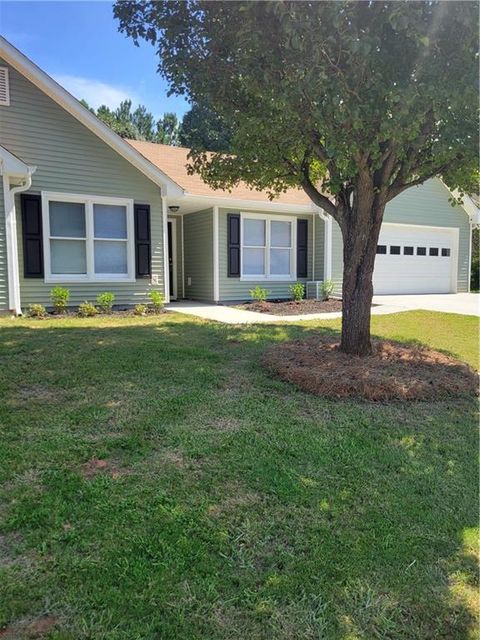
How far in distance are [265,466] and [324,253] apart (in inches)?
433

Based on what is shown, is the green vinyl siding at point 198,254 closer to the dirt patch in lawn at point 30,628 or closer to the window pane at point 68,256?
the window pane at point 68,256

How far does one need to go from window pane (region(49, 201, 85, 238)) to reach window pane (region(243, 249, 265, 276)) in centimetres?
443

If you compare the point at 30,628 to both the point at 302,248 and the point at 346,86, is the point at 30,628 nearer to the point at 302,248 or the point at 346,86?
the point at 346,86

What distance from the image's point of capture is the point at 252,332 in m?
7.79

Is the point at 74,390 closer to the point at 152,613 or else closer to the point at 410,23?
the point at 152,613

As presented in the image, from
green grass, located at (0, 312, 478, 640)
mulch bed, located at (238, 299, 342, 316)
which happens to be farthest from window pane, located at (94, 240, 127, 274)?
green grass, located at (0, 312, 478, 640)

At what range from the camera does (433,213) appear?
16.6 meters

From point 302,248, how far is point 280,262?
2.53ft

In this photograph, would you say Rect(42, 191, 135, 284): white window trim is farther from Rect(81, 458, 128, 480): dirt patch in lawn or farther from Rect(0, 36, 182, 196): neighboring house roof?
Rect(81, 458, 128, 480): dirt patch in lawn

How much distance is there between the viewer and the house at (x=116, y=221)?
9508mm

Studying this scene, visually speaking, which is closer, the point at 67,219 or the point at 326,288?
the point at 67,219

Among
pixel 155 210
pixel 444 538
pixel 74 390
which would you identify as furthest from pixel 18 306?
pixel 444 538

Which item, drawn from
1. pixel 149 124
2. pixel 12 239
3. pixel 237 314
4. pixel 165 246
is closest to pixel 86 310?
pixel 12 239

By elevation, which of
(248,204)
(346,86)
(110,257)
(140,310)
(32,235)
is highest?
(248,204)
